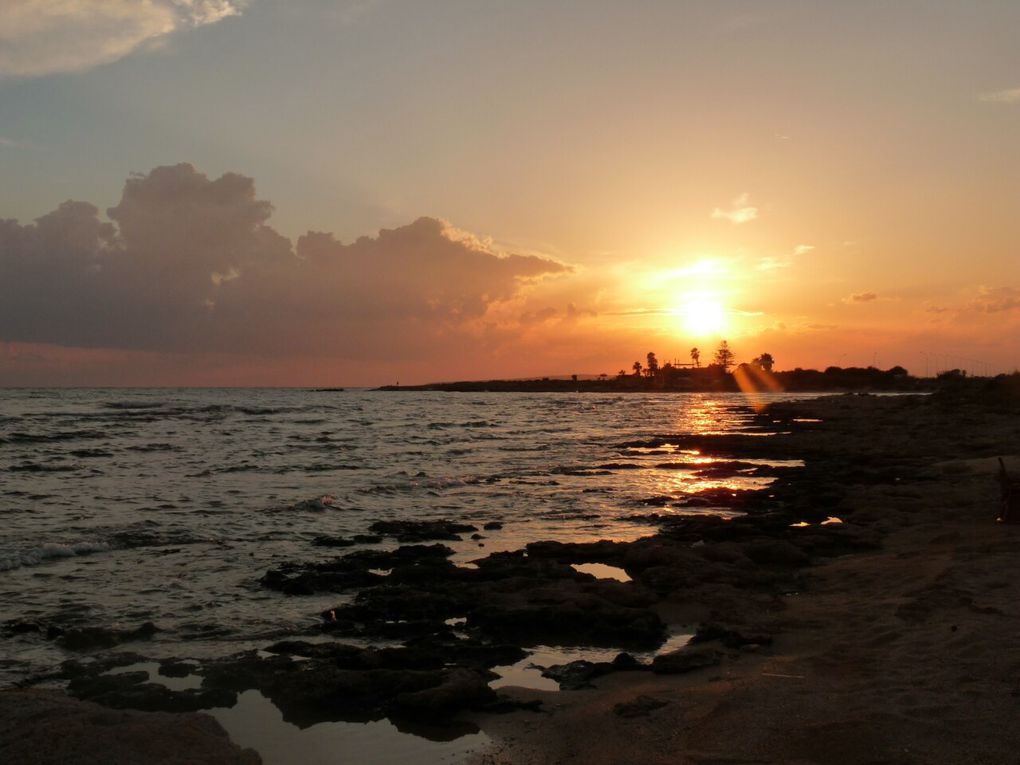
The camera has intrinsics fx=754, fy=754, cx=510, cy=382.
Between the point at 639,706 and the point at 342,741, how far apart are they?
2752 millimetres

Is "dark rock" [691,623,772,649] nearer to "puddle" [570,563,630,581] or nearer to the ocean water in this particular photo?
"puddle" [570,563,630,581]

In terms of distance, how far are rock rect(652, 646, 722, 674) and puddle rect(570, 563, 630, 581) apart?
13.3ft

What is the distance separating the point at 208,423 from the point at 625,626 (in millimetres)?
59854

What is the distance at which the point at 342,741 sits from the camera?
22.3 feet

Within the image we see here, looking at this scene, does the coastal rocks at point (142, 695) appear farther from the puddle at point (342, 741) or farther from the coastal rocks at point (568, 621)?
the coastal rocks at point (568, 621)

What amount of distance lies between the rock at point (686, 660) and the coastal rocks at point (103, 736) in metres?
4.26

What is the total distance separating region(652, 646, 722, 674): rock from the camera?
323 inches

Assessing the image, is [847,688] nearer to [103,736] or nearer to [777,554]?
[777,554]

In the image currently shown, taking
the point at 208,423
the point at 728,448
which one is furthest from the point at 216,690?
the point at 208,423

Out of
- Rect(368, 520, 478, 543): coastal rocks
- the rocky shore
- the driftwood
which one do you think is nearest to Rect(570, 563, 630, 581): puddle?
the rocky shore

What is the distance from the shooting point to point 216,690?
793 centimetres

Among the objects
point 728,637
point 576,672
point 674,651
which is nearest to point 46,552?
point 576,672

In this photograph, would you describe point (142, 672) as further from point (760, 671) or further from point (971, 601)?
point (971, 601)

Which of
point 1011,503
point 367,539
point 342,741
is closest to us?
point 342,741
